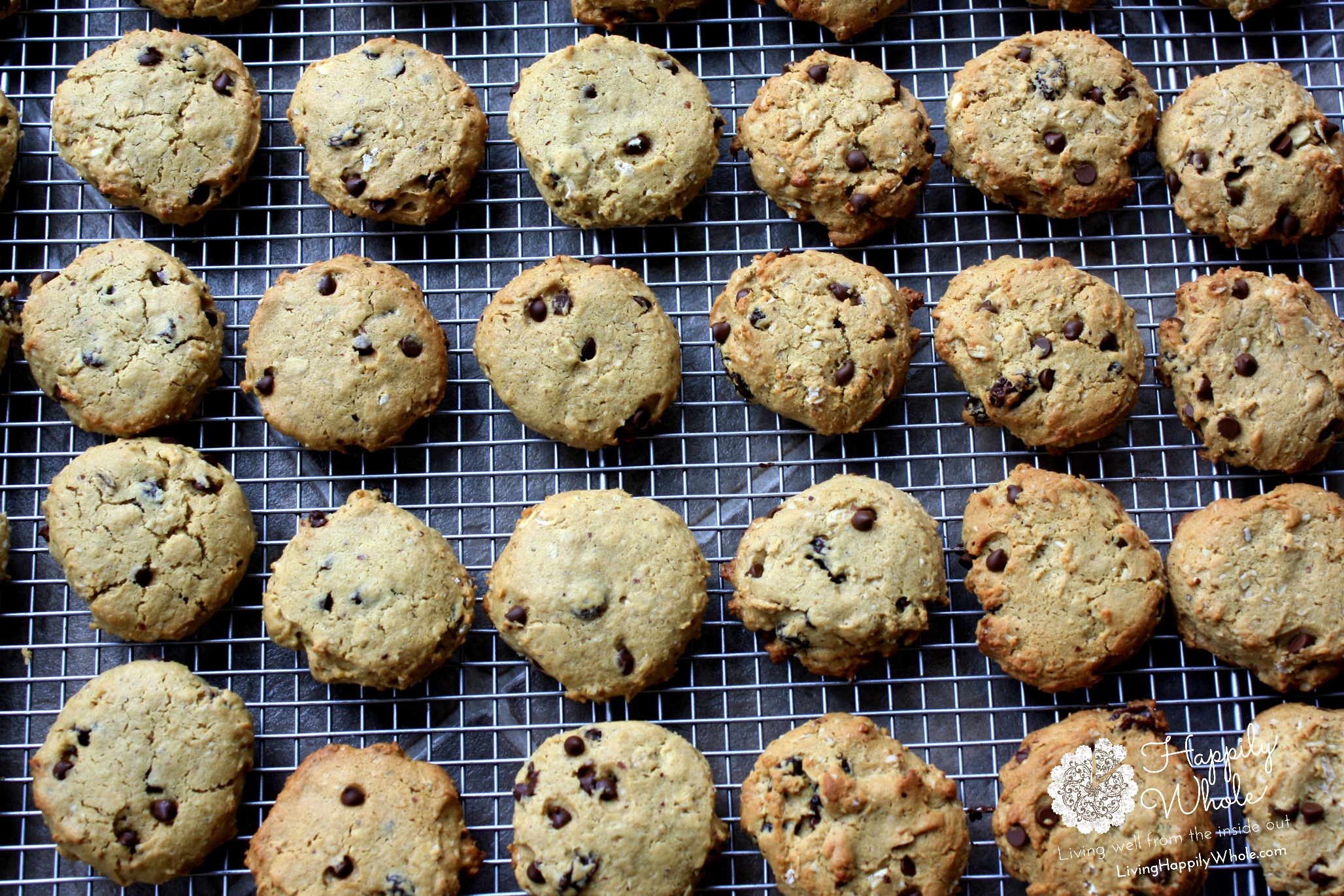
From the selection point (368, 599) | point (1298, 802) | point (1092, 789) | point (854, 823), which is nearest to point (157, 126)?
point (368, 599)

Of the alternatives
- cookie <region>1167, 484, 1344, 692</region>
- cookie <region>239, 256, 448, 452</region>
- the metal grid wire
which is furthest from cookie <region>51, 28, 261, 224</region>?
cookie <region>1167, 484, 1344, 692</region>

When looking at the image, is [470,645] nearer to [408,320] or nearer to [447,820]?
[447,820]

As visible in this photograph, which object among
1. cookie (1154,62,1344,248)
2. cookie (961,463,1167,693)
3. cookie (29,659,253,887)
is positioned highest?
cookie (1154,62,1344,248)

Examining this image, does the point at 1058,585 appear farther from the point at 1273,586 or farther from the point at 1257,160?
the point at 1257,160

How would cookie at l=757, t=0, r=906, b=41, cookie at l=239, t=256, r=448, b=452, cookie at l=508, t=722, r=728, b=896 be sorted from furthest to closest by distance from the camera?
1. cookie at l=757, t=0, r=906, b=41
2. cookie at l=239, t=256, r=448, b=452
3. cookie at l=508, t=722, r=728, b=896

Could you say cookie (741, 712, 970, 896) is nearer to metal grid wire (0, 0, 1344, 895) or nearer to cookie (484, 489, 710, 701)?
metal grid wire (0, 0, 1344, 895)

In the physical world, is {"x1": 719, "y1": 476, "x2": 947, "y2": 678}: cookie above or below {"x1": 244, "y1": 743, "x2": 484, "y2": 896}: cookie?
above
